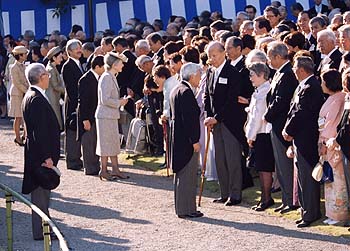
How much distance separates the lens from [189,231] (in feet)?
34.6

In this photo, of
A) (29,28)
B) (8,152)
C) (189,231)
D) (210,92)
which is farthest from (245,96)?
(29,28)

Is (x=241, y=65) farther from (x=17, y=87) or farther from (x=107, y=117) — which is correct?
(x=17, y=87)

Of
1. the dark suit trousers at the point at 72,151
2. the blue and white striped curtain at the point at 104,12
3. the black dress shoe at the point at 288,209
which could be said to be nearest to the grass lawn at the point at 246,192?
the black dress shoe at the point at 288,209

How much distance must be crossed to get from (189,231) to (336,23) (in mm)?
4052

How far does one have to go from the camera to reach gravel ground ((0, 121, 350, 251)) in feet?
32.8

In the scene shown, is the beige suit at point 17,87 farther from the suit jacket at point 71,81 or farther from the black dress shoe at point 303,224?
the black dress shoe at point 303,224

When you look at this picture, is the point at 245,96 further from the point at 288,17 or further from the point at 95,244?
the point at 288,17

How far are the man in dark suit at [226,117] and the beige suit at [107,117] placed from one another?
2021 millimetres

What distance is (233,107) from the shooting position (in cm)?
1170

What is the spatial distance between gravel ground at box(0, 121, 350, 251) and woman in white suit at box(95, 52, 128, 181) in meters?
0.41

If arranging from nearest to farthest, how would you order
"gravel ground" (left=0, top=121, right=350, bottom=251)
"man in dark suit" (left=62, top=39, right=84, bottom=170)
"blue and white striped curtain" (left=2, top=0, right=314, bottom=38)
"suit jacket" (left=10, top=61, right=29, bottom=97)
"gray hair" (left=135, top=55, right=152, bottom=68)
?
"gravel ground" (left=0, top=121, right=350, bottom=251), "gray hair" (left=135, top=55, right=152, bottom=68), "man in dark suit" (left=62, top=39, right=84, bottom=170), "suit jacket" (left=10, top=61, right=29, bottom=97), "blue and white striped curtain" (left=2, top=0, right=314, bottom=38)

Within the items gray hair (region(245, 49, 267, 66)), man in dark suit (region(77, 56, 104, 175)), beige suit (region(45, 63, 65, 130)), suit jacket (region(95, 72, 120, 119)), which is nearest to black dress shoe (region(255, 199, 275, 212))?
gray hair (region(245, 49, 267, 66))

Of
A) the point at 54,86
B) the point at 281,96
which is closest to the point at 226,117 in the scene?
the point at 281,96

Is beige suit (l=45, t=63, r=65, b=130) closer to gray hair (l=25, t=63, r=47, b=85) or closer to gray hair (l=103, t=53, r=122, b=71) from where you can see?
gray hair (l=103, t=53, r=122, b=71)
